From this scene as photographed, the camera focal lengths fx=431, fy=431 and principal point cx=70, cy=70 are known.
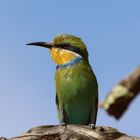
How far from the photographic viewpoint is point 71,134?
3.17m

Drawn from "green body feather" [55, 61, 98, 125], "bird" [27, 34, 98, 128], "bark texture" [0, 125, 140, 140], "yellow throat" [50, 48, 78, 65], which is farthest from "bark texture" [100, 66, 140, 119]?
"yellow throat" [50, 48, 78, 65]

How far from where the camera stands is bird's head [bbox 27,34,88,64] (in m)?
6.19

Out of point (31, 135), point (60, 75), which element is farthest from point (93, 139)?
point (60, 75)

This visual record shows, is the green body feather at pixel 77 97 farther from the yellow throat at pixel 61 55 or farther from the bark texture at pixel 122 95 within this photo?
the bark texture at pixel 122 95

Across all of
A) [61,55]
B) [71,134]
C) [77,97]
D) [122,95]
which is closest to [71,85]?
[77,97]

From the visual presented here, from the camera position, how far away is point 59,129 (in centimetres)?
327

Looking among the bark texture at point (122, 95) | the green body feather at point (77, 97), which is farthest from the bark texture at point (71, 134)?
the bark texture at point (122, 95)

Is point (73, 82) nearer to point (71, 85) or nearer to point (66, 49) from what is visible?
point (71, 85)

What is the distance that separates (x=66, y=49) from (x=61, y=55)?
0.12 m

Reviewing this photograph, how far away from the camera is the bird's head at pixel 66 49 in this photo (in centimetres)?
619

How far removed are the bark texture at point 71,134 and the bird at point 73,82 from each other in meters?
2.37

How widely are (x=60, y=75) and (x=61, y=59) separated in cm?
26

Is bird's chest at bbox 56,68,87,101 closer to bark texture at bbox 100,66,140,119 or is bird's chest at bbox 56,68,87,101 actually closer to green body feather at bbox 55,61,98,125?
green body feather at bbox 55,61,98,125

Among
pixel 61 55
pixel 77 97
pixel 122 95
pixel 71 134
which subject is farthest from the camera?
pixel 61 55
